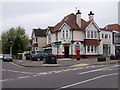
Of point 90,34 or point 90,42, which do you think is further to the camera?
point 90,34

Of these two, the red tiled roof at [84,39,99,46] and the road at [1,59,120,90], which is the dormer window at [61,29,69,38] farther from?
the road at [1,59,120,90]

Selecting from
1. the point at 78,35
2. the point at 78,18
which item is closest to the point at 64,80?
the point at 78,35

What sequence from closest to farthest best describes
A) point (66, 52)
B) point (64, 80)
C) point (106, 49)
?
point (64, 80) < point (66, 52) < point (106, 49)

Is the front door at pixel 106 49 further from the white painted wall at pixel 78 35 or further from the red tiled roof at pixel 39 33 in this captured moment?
the red tiled roof at pixel 39 33

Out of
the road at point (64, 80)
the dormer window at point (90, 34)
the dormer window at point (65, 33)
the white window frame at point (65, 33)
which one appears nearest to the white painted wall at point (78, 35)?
the dormer window at point (90, 34)

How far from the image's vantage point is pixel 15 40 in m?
64.6

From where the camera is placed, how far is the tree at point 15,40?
64250mm

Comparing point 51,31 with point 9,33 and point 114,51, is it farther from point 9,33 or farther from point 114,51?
point 9,33

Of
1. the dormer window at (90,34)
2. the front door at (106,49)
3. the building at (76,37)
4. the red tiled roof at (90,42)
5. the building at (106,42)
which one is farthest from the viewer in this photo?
the front door at (106,49)

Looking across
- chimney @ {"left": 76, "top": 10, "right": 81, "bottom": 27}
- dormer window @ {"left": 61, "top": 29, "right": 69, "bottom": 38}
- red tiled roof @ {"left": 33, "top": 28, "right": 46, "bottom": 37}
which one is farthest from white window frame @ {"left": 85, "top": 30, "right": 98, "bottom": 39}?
red tiled roof @ {"left": 33, "top": 28, "right": 46, "bottom": 37}

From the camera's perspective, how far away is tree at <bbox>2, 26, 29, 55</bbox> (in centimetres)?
6425

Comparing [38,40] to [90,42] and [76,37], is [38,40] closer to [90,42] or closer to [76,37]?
[76,37]

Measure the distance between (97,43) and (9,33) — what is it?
4574 cm

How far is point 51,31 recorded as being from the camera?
46812mm
